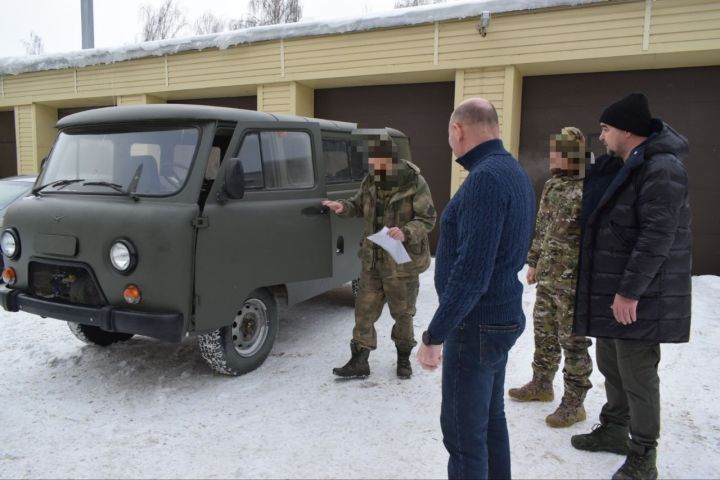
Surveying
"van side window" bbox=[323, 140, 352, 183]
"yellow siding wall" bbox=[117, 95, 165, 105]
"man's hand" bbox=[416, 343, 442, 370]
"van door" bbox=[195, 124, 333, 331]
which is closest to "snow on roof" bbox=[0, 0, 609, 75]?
"yellow siding wall" bbox=[117, 95, 165, 105]

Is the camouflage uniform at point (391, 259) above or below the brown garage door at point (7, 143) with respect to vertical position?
below

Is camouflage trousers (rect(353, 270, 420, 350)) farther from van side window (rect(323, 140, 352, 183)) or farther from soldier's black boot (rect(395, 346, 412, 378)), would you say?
van side window (rect(323, 140, 352, 183))

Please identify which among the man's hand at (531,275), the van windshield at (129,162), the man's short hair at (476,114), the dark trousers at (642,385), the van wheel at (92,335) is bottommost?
the van wheel at (92,335)

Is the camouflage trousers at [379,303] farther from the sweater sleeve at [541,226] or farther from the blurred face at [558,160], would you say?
the blurred face at [558,160]

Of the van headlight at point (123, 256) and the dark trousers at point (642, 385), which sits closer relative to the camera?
the dark trousers at point (642, 385)

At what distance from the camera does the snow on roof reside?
28.0 feet

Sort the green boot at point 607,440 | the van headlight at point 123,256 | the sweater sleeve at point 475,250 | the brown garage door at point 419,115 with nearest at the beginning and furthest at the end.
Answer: the sweater sleeve at point 475,250, the green boot at point 607,440, the van headlight at point 123,256, the brown garage door at point 419,115

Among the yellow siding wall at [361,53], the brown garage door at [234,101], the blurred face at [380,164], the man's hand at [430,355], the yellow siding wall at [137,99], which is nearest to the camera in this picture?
the man's hand at [430,355]

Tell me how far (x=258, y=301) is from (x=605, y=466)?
8.91 feet

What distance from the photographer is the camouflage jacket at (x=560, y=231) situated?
3545 mm

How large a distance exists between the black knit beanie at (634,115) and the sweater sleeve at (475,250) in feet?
3.95

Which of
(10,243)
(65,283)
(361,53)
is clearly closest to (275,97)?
(361,53)

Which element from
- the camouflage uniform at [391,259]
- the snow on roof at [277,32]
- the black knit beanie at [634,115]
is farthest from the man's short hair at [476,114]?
the snow on roof at [277,32]

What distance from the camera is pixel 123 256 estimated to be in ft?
12.3
